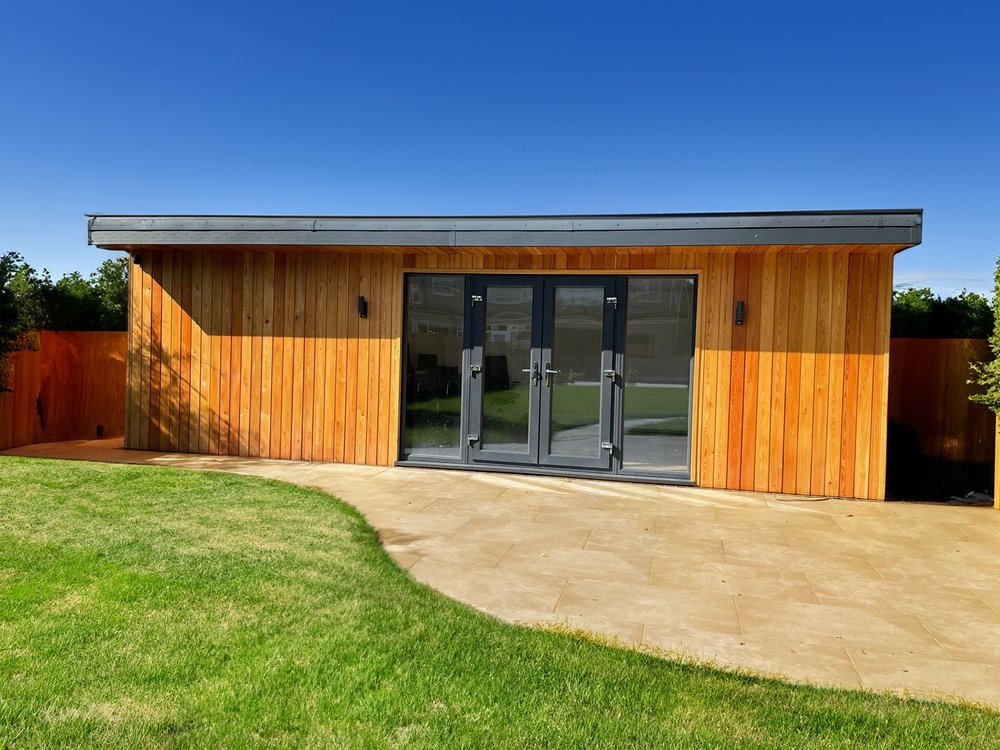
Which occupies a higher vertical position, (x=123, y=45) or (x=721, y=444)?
(x=123, y=45)

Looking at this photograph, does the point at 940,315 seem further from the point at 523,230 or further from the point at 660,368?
the point at 523,230

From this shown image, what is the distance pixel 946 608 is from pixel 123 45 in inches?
455

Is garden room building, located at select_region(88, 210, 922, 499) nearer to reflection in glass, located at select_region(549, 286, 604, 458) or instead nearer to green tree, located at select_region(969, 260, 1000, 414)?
reflection in glass, located at select_region(549, 286, 604, 458)

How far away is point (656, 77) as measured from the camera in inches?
448

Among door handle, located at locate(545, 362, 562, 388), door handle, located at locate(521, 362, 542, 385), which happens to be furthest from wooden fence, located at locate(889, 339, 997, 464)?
door handle, located at locate(521, 362, 542, 385)

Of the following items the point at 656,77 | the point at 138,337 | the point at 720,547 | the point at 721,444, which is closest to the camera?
the point at 720,547

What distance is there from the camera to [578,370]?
6621 mm

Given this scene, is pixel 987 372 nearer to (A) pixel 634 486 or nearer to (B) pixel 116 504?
(A) pixel 634 486

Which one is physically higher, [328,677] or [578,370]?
[578,370]

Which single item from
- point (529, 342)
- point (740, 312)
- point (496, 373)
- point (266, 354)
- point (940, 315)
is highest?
point (940, 315)

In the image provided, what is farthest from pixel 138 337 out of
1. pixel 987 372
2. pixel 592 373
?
pixel 987 372

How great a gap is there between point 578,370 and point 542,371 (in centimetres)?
35

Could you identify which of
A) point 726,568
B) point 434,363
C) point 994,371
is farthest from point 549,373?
point 994,371

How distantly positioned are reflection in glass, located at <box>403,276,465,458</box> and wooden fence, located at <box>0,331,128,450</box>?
4648 millimetres
